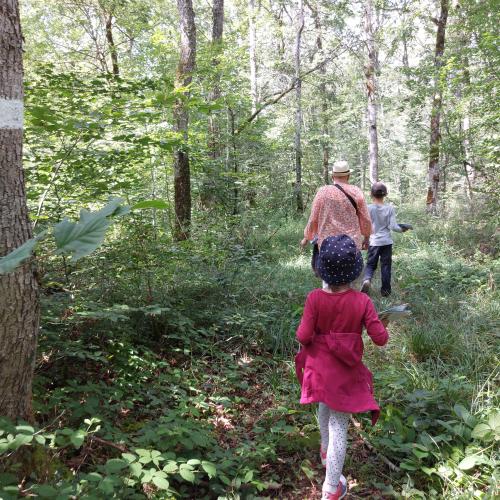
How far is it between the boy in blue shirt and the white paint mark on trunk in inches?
195

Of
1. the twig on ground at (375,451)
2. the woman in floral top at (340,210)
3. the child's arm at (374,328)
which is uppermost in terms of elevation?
the woman in floral top at (340,210)

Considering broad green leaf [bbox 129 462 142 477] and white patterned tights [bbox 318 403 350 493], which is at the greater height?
broad green leaf [bbox 129 462 142 477]

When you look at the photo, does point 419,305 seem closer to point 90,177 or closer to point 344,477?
point 344,477

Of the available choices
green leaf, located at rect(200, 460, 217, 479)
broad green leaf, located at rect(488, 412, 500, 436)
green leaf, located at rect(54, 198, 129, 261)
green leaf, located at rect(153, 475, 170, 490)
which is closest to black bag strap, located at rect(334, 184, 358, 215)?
broad green leaf, located at rect(488, 412, 500, 436)

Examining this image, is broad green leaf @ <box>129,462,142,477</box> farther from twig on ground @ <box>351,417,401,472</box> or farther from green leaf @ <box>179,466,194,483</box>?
twig on ground @ <box>351,417,401,472</box>

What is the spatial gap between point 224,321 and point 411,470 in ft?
8.66

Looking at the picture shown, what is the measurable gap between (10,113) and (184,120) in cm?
497

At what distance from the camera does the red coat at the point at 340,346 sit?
7.93 ft

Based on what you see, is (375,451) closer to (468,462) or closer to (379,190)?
(468,462)

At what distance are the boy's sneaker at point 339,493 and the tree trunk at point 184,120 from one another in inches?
187

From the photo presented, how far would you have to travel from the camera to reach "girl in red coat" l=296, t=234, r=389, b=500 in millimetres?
2422

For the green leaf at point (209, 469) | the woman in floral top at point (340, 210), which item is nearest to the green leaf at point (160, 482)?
the green leaf at point (209, 469)

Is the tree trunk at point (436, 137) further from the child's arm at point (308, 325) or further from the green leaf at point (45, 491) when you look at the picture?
the green leaf at point (45, 491)

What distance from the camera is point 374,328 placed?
2422mm
